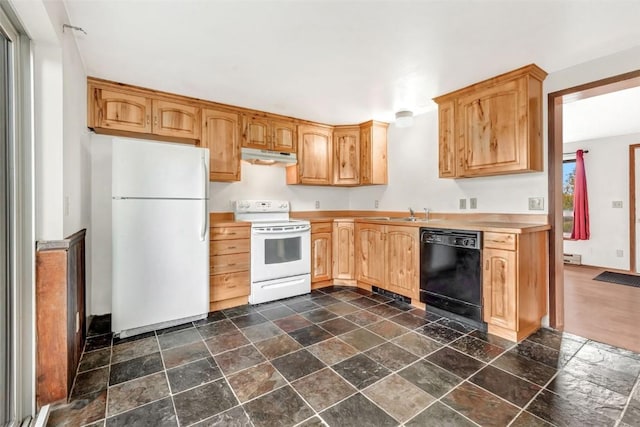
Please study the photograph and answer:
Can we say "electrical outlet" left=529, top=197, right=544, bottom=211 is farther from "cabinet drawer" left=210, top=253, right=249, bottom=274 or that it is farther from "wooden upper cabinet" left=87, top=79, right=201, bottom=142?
"wooden upper cabinet" left=87, top=79, right=201, bottom=142

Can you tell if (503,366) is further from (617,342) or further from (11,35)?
(11,35)

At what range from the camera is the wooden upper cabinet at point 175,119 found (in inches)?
118

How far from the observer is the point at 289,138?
3.90 metres

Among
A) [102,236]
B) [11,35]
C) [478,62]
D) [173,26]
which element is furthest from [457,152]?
[102,236]

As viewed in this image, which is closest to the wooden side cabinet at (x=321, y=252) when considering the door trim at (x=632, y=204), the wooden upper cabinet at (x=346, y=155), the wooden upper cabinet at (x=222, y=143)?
the wooden upper cabinet at (x=346, y=155)

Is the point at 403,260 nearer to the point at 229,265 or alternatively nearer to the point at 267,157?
the point at 229,265

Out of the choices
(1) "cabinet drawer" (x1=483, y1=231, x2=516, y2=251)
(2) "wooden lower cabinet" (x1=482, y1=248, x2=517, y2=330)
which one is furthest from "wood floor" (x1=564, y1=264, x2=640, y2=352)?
(1) "cabinet drawer" (x1=483, y1=231, x2=516, y2=251)

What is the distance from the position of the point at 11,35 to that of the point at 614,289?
607 centimetres

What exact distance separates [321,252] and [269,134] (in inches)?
64.6

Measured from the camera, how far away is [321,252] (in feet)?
12.6

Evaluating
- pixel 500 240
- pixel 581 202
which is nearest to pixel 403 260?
pixel 500 240

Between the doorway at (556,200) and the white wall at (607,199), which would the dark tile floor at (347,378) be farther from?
the white wall at (607,199)

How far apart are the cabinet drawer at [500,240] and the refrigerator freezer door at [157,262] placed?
2.52 meters

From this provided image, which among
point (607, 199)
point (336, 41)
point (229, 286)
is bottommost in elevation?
point (229, 286)
